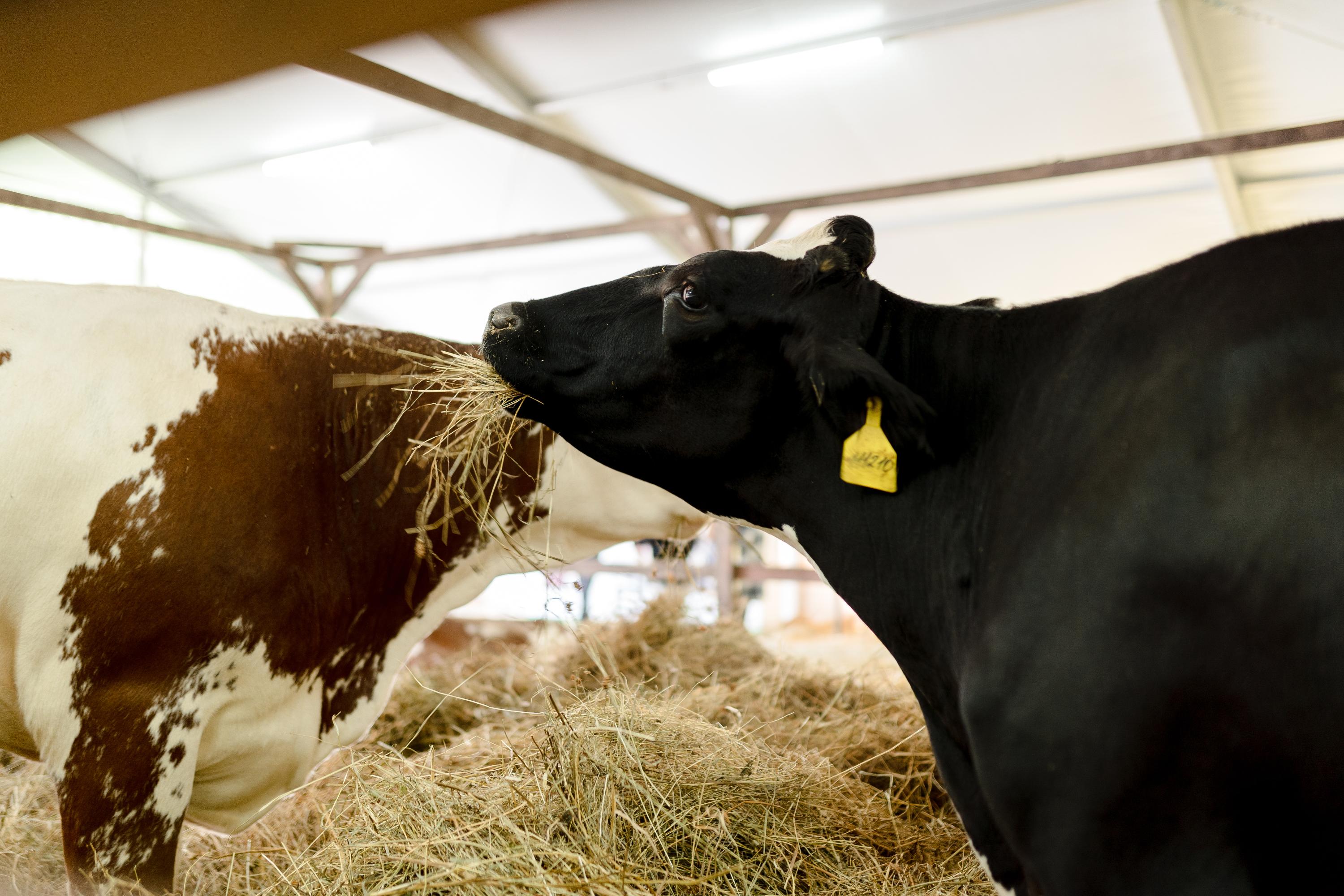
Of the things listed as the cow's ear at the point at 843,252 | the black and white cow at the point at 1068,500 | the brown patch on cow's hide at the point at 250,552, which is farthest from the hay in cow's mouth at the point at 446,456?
the cow's ear at the point at 843,252

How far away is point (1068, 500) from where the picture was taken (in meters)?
1.53

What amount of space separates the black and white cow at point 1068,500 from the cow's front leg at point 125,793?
1407 millimetres

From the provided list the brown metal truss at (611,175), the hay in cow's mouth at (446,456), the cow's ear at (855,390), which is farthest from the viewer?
the brown metal truss at (611,175)

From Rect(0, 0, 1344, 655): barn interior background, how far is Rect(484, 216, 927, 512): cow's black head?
192cm

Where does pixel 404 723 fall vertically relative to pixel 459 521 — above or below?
below

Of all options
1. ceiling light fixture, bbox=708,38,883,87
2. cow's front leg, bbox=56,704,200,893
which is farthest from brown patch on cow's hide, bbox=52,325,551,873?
ceiling light fixture, bbox=708,38,883,87

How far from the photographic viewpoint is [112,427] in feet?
8.25

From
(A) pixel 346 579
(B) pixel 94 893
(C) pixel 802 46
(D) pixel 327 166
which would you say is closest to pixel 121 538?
(A) pixel 346 579

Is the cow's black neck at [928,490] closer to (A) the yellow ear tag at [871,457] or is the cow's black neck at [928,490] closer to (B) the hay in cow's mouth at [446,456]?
(A) the yellow ear tag at [871,457]

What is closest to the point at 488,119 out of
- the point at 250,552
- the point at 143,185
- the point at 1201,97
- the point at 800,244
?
the point at 143,185

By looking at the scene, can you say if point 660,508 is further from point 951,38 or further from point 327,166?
point 327,166

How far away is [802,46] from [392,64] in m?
2.37

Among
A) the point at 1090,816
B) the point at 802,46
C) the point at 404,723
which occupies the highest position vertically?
the point at 802,46

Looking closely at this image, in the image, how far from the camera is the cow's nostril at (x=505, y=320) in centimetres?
213
